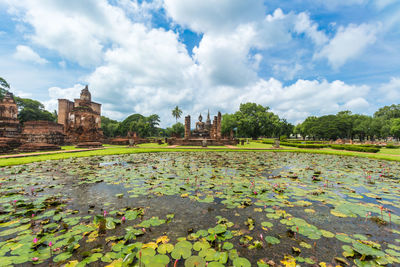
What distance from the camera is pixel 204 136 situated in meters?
33.2

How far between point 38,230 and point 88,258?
4.60ft

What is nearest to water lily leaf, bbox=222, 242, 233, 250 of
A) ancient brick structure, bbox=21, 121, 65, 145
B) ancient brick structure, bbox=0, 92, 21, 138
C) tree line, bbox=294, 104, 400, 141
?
ancient brick structure, bbox=21, 121, 65, 145

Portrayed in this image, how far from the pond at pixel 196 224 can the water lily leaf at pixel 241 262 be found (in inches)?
0.5

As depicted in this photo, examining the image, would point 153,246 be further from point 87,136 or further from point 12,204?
point 87,136

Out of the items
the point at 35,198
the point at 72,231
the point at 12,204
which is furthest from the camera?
the point at 35,198

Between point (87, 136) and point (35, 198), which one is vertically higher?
point (87, 136)

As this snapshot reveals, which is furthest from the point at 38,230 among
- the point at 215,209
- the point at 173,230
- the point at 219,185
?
the point at 219,185

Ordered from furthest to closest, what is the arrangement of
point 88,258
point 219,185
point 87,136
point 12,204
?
1. point 87,136
2. point 219,185
3. point 12,204
4. point 88,258

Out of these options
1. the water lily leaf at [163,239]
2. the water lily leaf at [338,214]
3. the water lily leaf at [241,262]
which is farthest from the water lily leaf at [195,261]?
the water lily leaf at [338,214]

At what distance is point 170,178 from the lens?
6.02 metres

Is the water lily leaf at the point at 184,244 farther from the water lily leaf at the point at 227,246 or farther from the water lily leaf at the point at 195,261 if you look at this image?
the water lily leaf at the point at 227,246

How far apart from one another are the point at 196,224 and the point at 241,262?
1119mm

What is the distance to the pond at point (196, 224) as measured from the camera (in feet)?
7.00

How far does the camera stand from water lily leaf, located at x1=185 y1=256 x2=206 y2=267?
2.01m
